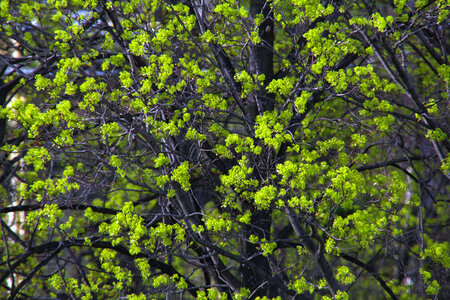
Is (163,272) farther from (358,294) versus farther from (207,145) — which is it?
(358,294)

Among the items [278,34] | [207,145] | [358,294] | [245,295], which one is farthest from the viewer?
[358,294]

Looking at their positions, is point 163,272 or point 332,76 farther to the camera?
point 163,272

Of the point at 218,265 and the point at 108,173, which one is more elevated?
the point at 108,173

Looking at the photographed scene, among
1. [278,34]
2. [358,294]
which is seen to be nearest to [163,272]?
[278,34]

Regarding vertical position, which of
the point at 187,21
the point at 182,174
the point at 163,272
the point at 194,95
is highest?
the point at 187,21

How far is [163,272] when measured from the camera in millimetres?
6656

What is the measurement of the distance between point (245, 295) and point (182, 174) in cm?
178

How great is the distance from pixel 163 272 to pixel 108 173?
195cm

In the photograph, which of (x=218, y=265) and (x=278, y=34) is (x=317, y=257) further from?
(x=278, y=34)

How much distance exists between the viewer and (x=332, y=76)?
519 cm

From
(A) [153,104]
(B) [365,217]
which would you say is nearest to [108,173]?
(A) [153,104]

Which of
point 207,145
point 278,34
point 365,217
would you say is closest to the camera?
point 365,217

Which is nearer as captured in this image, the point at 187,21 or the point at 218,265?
the point at 187,21

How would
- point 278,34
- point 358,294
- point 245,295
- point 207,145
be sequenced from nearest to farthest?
point 245,295 < point 207,145 < point 278,34 < point 358,294
